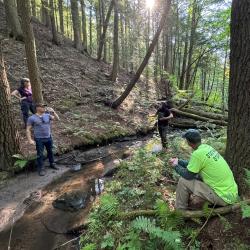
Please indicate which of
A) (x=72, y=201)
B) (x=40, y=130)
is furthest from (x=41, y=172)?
(x=72, y=201)

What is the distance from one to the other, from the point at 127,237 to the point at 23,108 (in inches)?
274

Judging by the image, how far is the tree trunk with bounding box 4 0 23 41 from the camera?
15.1 metres

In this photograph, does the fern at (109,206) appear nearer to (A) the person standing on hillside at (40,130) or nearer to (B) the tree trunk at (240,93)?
(B) the tree trunk at (240,93)

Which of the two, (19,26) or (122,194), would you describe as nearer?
(122,194)

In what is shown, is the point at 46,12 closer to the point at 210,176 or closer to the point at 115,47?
the point at 115,47

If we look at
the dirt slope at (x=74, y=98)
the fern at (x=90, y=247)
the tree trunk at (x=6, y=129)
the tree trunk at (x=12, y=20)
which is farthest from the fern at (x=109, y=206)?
the tree trunk at (x=12, y=20)

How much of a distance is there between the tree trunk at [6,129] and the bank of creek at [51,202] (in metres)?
0.62

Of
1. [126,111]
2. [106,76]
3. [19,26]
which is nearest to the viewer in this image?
[126,111]

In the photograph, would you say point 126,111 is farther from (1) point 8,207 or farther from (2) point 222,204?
(2) point 222,204

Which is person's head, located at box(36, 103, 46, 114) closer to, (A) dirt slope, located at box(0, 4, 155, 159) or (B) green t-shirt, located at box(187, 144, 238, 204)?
(A) dirt slope, located at box(0, 4, 155, 159)

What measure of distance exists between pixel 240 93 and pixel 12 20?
50.7 ft

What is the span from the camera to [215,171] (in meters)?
4.36

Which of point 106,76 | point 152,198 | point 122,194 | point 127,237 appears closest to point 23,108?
point 122,194

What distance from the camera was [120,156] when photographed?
1009 centimetres
